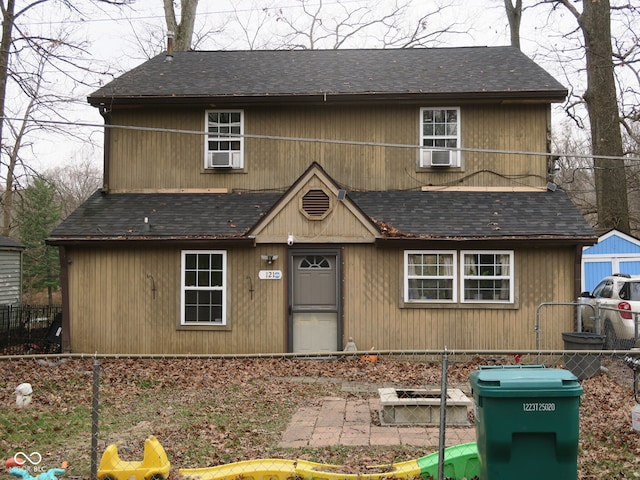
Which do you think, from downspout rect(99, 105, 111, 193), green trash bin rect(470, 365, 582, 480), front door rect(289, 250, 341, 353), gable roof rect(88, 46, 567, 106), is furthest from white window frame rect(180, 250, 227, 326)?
green trash bin rect(470, 365, 582, 480)

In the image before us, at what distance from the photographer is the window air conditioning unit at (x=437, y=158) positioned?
14.3 metres

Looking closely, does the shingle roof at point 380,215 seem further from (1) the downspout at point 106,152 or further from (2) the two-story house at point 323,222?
(1) the downspout at point 106,152

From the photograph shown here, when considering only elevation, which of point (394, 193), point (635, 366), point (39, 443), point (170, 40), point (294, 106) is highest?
point (170, 40)

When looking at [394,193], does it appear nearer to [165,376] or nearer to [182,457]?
[165,376]

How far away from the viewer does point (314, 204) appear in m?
13.1

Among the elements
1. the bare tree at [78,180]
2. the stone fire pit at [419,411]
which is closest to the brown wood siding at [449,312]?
the stone fire pit at [419,411]

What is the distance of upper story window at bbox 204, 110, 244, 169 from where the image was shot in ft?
48.3

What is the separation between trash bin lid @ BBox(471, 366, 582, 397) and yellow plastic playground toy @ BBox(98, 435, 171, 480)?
2656mm

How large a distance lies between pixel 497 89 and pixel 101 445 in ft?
36.1

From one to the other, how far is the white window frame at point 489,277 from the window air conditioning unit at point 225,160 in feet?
18.0

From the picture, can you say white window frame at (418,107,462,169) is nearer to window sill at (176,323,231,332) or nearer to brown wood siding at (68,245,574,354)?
brown wood siding at (68,245,574,354)

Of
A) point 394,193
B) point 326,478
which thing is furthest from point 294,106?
point 326,478

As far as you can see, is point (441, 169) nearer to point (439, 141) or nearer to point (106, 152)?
point (439, 141)

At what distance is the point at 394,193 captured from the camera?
14.4 meters
